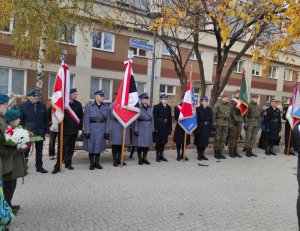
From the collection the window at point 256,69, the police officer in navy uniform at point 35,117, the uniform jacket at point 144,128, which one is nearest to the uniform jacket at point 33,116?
the police officer in navy uniform at point 35,117

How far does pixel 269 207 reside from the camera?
19.9ft

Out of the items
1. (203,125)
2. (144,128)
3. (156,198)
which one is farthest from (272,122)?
(156,198)

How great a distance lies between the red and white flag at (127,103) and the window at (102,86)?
1259 cm

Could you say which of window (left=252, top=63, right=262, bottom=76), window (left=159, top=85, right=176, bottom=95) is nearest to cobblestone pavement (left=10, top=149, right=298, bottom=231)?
window (left=159, top=85, right=176, bottom=95)

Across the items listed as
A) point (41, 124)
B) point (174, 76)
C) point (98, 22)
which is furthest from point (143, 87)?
point (41, 124)

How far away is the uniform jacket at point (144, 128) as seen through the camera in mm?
8972

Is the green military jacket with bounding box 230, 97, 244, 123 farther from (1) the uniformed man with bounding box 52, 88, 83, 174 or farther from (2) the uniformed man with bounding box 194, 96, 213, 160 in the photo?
(1) the uniformed man with bounding box 52, 88, 83, 174

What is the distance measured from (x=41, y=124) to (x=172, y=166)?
11.5 ft

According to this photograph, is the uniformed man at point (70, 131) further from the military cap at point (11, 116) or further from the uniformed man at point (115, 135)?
the military cap at point (11, 116)

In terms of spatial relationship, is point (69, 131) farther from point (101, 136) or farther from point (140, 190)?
point (140, 190)

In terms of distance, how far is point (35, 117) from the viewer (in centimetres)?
729

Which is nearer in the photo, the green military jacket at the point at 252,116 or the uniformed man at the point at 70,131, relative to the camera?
the uniformed man at the point at 70,131

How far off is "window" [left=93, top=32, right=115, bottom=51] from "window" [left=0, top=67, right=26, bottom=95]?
15.9ft

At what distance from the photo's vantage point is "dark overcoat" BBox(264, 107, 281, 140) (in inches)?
474
